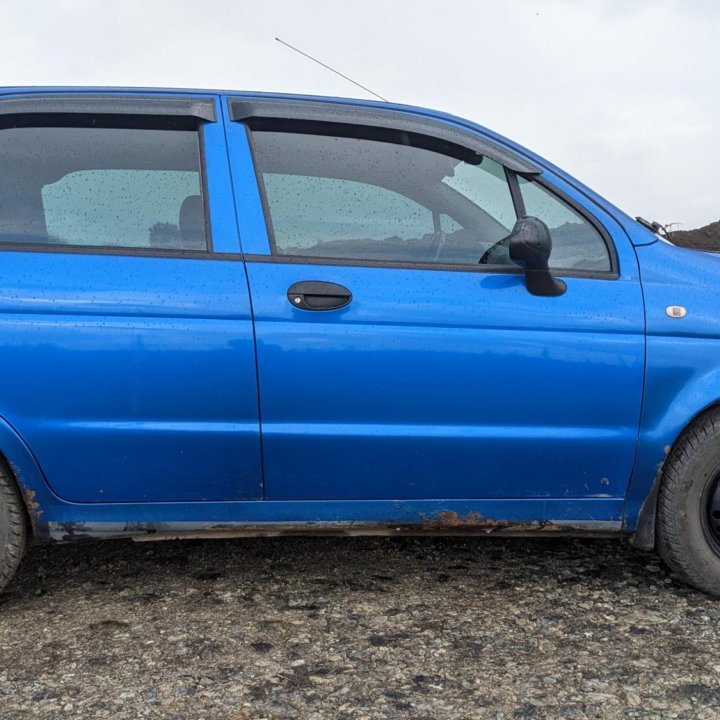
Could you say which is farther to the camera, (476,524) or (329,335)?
(476,524)

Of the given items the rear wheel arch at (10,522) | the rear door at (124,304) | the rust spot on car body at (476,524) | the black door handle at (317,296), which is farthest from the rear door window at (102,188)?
the rust spot on car body at (476,524)

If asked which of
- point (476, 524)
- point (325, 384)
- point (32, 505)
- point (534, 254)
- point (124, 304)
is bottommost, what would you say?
point (476, 524)

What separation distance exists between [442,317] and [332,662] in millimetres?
1112

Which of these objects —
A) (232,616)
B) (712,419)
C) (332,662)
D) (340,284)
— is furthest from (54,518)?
(712,419)

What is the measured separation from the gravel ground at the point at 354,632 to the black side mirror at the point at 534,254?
110 centimetres

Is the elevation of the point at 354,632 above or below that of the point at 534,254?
below

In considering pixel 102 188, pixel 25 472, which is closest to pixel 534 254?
pixel 102 188

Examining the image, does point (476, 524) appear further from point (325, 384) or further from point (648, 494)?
point (325, 384)

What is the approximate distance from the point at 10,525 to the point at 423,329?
1478 mm

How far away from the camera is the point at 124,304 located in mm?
2652

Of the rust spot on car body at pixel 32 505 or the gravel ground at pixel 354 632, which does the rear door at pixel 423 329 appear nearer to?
the gravel ground at pixel 354 632

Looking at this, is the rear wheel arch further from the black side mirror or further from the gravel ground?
the black side mirror

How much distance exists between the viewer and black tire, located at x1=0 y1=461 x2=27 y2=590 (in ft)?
8.91

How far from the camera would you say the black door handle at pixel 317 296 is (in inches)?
106
